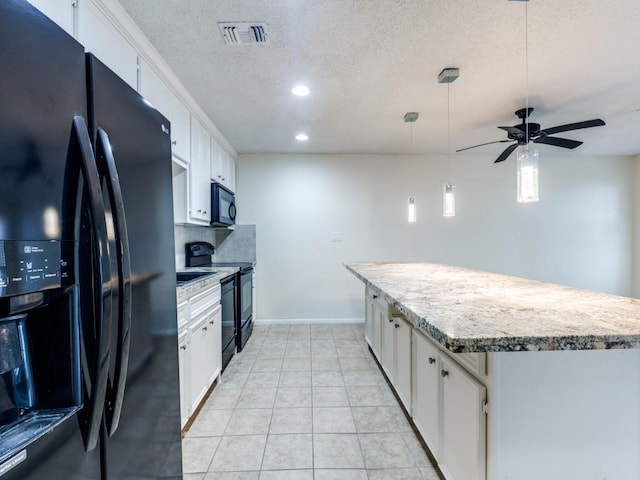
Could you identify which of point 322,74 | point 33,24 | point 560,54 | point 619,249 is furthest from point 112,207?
point 619,249

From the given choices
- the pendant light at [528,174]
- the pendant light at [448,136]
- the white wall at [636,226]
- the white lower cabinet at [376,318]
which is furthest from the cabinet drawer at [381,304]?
the white wall at [636,226]

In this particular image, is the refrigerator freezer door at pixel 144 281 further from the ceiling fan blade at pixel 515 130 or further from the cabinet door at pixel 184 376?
the ceiling fan blade at pixel 515 130

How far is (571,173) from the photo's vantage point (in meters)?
4.63

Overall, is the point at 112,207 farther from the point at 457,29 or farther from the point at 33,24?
the point at 457,29

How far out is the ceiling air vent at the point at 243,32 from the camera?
1.70 m

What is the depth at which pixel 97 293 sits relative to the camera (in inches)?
27.3

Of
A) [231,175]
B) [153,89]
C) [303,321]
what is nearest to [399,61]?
[153,89]

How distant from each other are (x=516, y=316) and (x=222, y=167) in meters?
3.30

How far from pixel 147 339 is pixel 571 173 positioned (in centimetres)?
576

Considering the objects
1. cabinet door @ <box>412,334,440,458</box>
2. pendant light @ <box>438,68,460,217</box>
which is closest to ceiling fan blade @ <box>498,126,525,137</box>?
pendant light @ <box>438,68,460,217</box>

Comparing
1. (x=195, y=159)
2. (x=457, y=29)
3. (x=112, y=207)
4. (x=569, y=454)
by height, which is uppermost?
(x=457, y=29)

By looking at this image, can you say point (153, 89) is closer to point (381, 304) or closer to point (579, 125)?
point (381, 304)

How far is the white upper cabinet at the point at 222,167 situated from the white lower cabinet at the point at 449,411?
262 centimetres

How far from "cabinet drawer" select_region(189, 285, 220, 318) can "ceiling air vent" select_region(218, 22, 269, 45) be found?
158cm
